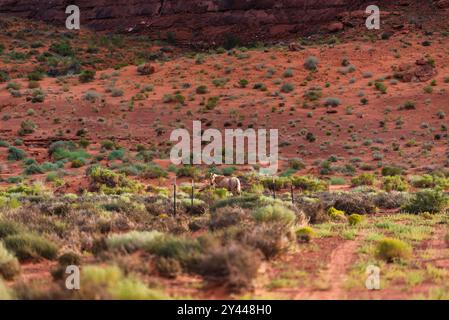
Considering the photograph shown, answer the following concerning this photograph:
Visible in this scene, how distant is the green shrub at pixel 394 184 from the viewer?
24559 mm

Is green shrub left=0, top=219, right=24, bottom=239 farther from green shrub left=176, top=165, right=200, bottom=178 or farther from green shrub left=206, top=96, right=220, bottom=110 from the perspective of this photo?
green shrub left=206, top=96, right=220, bottom=110

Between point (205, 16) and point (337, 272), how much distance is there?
208 ft

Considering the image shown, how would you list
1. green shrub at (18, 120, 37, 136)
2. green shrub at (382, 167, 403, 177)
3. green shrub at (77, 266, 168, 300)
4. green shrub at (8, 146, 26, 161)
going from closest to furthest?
green shrub at (77, 266, 168, 300), green shrub at (382, 167, 403, 177), green shrub at (8, 146, 26, 161), green shrub at (18, 120, 37, 136)

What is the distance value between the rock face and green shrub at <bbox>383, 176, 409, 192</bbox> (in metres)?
36.0

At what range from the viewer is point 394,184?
25109 mm

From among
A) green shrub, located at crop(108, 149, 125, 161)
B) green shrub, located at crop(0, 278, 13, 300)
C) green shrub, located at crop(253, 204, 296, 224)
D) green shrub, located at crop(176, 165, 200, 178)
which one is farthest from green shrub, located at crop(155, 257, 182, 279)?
green shrub, located at crop(108, 149, 125, 161)

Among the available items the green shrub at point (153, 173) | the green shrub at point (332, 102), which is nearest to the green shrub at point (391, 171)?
the green shrub at point (153, 173)

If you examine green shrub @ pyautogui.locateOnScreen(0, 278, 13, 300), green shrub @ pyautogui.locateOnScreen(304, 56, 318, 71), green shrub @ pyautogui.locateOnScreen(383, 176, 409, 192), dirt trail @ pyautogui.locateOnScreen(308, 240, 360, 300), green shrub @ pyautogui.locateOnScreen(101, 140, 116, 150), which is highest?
green shrub @ pyautogui.locateOnScreen(304, 56, 318, 71)

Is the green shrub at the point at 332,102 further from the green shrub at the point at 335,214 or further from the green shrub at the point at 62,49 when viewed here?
the green shrub at the point at 62,49

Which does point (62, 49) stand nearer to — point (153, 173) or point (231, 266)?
point (153, 173)

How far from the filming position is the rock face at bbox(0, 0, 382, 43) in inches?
A: 2491

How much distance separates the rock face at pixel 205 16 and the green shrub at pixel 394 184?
3600cm
